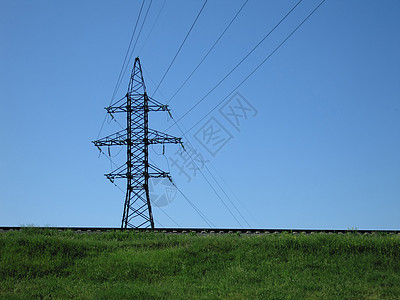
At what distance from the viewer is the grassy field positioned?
13.0 metres

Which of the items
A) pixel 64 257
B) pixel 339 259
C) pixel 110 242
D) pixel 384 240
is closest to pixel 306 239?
pixel 339 259

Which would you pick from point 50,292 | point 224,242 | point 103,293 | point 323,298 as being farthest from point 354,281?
point 50,292

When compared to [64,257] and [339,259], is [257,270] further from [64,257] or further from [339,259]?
[64,257]

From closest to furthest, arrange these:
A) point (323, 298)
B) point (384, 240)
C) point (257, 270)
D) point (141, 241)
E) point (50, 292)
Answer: point (323, 298) → point (50, 292) → point (257, 270) → point (384, 240) → point (141, 241)

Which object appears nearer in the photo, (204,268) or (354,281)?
(354,281)

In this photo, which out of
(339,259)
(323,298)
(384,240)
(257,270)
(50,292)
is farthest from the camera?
(384,240)

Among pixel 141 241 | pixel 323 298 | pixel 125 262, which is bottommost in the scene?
pixel 323 298

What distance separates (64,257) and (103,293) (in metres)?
4.15

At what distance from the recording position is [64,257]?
16359mm

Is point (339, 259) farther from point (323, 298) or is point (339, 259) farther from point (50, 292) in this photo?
point (50, 292)

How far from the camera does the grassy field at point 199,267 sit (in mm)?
13008

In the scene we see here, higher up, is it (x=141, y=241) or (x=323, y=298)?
(x=141, y=241)

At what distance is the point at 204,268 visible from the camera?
1530 centimetres

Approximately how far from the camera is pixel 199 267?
1534 cm
